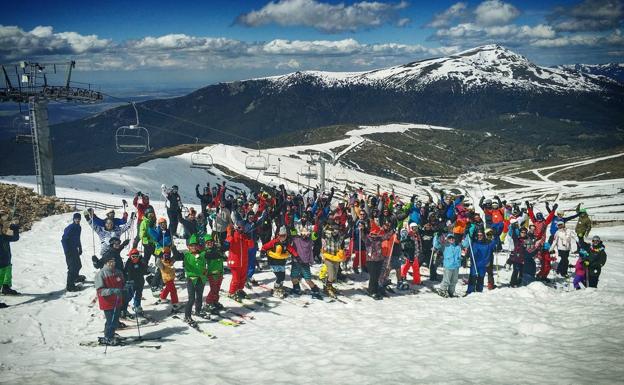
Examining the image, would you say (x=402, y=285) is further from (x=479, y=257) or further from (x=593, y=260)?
(x=593, y=260)

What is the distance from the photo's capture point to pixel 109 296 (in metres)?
10.2

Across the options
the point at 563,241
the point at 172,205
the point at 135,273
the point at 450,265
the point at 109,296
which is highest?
the point at 172,205

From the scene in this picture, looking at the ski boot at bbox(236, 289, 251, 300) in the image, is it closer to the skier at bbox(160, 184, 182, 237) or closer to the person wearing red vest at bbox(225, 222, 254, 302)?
the person wearing red vest at bbox(225, 222, 254, 302)

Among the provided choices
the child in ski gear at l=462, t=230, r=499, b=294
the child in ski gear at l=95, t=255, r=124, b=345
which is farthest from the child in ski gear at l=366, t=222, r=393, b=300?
the child in ski gear at l=95, t=255, r=124, b=345

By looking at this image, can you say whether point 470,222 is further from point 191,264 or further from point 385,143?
point 385,143

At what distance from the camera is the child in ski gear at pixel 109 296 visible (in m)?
10.1

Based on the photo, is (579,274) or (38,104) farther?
(38,104)

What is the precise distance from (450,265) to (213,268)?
7.77 m

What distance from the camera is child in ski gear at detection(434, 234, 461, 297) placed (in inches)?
553

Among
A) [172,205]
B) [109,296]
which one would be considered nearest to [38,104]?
[172,205]

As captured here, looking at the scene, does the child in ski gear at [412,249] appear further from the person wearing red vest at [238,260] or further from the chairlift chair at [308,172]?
the chairlift chair at [308,172]

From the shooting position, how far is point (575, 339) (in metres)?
9.57

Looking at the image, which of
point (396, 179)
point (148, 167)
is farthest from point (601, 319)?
point (396, 179)

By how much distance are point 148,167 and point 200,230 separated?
44.2 m
